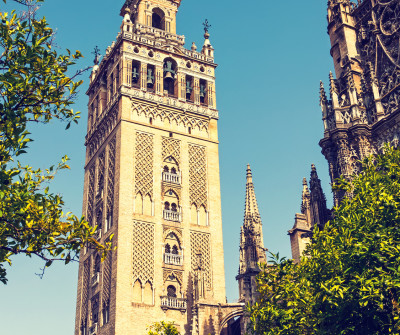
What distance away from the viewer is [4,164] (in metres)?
12.1

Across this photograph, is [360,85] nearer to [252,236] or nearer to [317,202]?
[317,202]

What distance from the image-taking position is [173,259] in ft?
145

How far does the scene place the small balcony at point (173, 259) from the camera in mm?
44000

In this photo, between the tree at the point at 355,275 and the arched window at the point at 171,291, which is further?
the arched window at the point at 171,291

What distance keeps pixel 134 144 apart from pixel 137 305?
40.6ft

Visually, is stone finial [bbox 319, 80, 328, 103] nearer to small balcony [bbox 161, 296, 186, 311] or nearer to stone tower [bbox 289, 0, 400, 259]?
stone tower [bbox 289, 0, 400, 259]

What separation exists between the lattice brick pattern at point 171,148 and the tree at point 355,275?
27682mm

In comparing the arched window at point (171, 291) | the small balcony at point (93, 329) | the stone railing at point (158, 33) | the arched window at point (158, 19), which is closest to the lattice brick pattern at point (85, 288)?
the small balcony at point (93, 329)

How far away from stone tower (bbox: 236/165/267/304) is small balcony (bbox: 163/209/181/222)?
22.2 ft

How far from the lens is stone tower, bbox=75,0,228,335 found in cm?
4191

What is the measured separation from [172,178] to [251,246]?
1571 centimetres

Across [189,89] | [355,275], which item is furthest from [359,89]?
[189,89]

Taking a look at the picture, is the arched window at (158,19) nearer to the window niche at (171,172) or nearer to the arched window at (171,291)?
the window niche at (171,172)

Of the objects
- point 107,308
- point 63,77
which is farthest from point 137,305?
point 63,77
